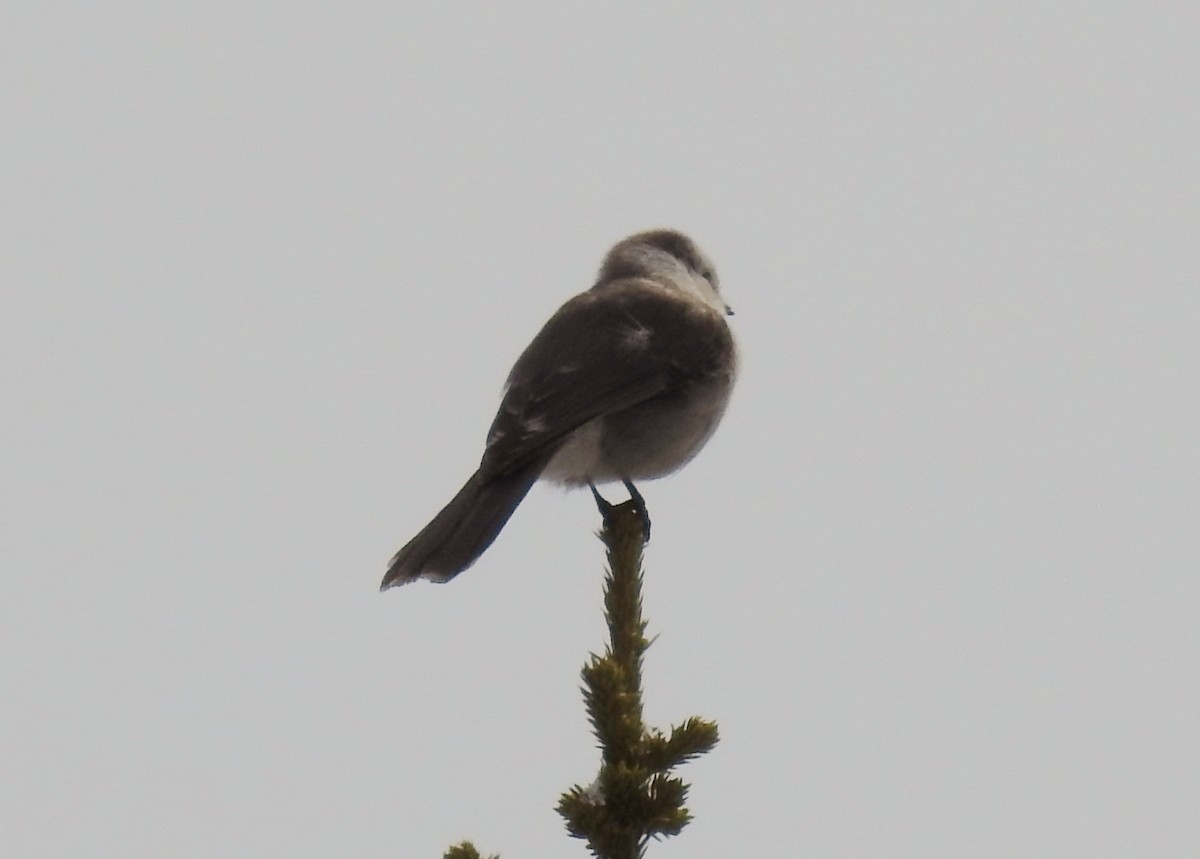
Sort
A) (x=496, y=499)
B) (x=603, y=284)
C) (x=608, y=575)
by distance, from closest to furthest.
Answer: (x=608, y=575) < (x=496, y=499) < (x=603, y=284)

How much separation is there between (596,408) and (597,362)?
23cm

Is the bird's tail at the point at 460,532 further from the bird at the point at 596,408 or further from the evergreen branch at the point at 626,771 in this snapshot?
the evergreen branch at the point at 626,771

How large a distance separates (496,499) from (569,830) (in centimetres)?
231

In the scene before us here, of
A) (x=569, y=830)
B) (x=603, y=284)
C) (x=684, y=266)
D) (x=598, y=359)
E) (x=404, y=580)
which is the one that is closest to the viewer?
(x=569, y=830)

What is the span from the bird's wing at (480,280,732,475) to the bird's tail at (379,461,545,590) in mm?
78

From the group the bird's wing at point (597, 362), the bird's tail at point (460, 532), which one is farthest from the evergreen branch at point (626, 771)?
the bird's wing at point (597, 362)

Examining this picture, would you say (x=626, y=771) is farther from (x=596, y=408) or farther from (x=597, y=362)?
(x=597, y=362)

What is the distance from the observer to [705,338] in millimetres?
6074

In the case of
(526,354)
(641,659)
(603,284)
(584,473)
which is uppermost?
(603,284)

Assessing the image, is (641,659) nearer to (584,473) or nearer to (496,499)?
(496,499)

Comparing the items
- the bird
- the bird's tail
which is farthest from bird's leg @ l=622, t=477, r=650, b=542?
the bird's tail

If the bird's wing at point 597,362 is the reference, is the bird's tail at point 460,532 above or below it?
below

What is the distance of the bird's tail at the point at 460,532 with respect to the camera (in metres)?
4.83

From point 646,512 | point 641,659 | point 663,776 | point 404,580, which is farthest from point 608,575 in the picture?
point 646,512
